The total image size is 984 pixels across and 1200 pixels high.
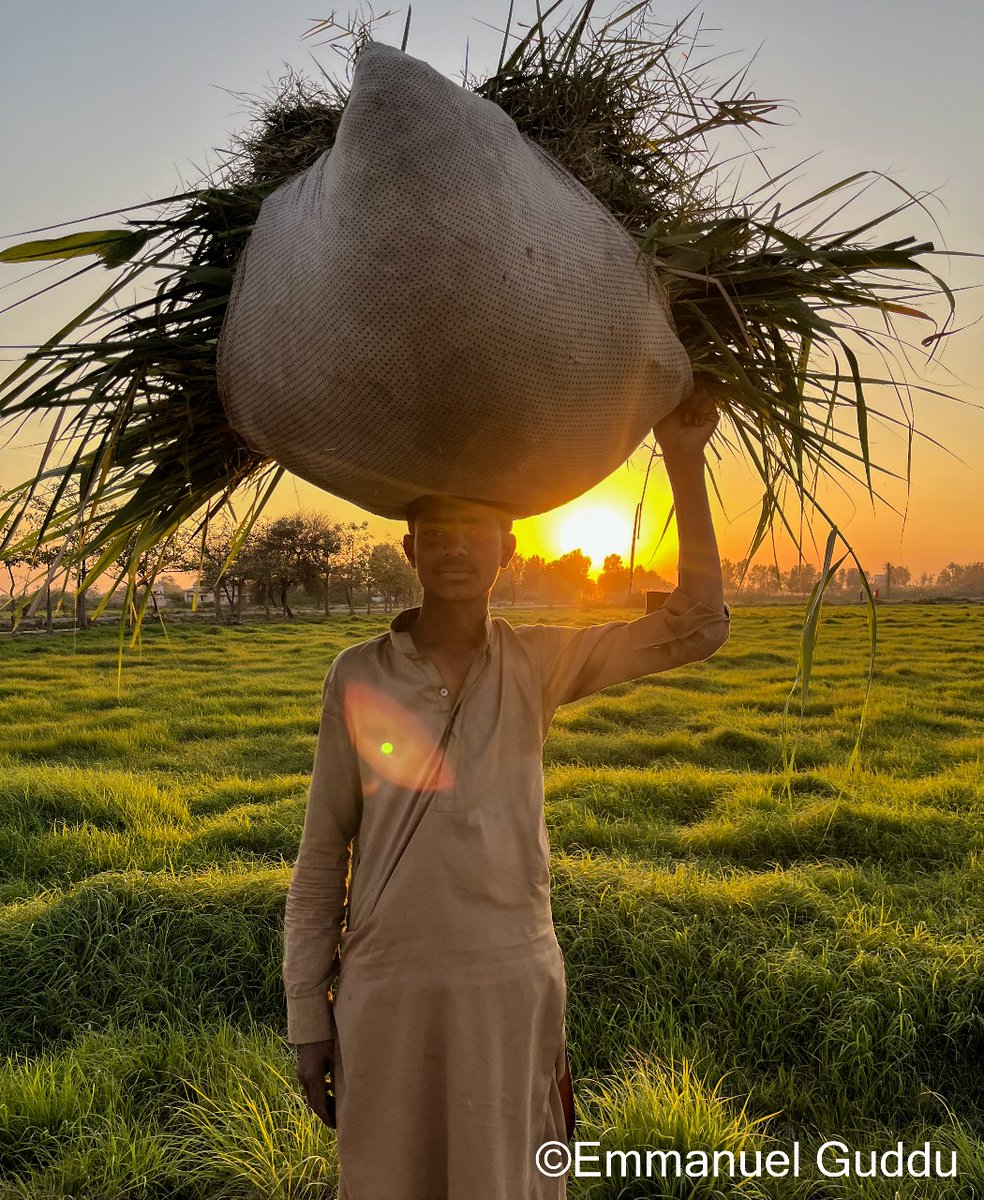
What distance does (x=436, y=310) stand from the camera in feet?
3.81

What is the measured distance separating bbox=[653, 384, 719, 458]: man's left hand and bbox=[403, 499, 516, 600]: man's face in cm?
37

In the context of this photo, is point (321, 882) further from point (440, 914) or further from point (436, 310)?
point (436, 310)

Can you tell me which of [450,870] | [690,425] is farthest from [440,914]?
[690,425]

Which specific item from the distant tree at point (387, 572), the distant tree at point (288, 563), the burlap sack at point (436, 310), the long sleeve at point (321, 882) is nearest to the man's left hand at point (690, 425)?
the burlap sack at point (436, 310)

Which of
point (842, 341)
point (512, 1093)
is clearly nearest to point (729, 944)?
point (512, 1093)

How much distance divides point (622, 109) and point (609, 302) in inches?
18.8

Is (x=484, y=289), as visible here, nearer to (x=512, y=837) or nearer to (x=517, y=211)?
(x=517, y=211)

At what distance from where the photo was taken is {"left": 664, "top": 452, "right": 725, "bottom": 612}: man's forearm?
62.7 inches

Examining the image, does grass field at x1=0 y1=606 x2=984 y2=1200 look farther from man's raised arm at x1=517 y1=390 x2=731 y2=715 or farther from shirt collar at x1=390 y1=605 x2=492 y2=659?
shirt collar at x1=390 y1=605 x2=492 y2=659

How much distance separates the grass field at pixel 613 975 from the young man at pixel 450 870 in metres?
0.51

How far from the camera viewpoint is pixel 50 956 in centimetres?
366

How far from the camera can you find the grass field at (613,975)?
260 centimetres

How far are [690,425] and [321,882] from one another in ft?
3.82

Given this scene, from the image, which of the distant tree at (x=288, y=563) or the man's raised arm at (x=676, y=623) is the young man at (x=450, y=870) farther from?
the distant tree at (x=288, y=563)
